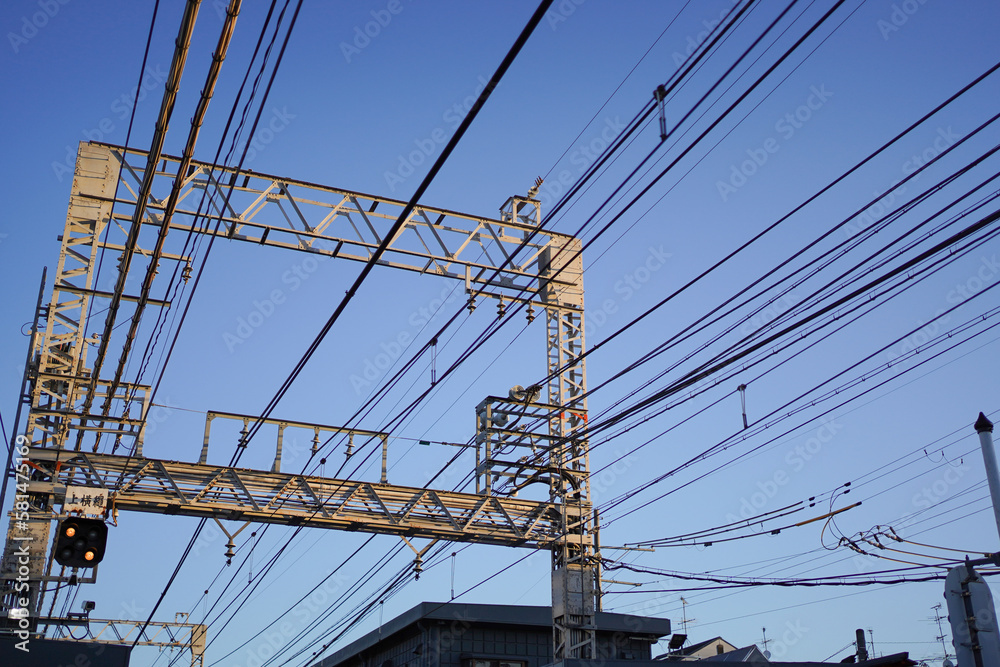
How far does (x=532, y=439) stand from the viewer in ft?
68.6

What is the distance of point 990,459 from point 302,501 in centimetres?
1381

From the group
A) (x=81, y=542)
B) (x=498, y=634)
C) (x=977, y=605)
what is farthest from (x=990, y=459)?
(x=498, y=634)

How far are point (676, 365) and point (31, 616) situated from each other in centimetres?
1378

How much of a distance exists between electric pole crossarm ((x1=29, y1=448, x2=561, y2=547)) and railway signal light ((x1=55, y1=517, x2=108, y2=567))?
Answer: 4.30 meters

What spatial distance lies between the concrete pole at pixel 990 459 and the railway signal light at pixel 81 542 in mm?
12467

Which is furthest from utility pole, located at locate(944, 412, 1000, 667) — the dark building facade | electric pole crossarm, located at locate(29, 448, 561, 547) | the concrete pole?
the dark building facade

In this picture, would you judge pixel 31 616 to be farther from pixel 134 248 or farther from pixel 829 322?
pixel 829 322

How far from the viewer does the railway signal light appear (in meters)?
15.5

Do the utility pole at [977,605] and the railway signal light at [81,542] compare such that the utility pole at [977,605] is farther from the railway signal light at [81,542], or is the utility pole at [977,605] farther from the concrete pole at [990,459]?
the railway signal light at [81,542]

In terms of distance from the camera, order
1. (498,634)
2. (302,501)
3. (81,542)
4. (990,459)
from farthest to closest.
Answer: (498,634) < (302,501) < (81,542) < (990,459)

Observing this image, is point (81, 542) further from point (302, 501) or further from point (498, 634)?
point (498, 634)

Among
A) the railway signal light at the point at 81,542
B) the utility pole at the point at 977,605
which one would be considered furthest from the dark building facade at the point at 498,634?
the utility pole at the point at 977,605

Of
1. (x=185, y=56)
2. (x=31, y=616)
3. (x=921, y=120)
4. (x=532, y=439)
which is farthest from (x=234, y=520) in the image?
(x=921, y=120)

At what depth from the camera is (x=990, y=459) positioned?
36.6 ft
